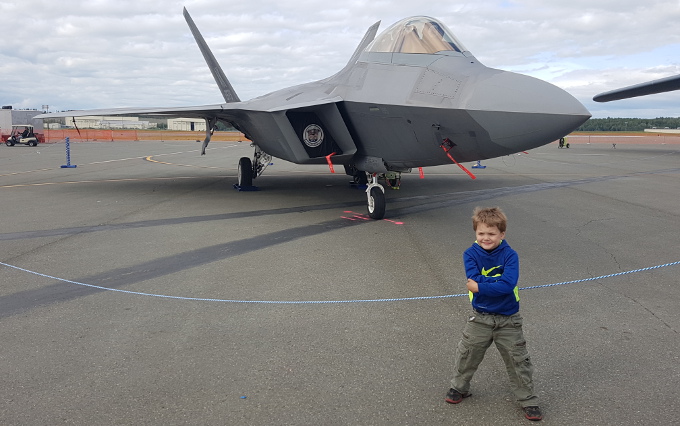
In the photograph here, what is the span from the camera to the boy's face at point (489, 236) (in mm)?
2895

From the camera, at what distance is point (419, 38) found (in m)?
7.77

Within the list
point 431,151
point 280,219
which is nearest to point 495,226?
point 431,151

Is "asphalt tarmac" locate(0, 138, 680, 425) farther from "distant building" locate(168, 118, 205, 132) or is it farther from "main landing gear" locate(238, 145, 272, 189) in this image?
"distant building" locate(168, 118, 205, 132)

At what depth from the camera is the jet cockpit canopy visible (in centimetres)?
759

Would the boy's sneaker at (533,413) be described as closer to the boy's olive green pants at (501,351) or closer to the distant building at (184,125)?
the boy's olive green pants at (501,351)

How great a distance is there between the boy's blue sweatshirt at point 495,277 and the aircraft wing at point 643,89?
35.7 feet

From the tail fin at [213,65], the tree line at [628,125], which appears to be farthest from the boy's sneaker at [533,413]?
the tree line at [628,125]

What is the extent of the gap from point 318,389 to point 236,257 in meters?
3.41

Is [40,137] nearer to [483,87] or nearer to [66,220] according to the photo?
[66,220]

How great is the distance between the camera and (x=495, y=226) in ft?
9.48

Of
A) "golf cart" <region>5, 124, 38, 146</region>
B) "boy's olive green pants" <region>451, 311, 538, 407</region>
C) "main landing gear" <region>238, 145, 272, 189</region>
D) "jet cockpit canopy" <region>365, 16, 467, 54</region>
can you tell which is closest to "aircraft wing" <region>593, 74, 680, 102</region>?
"jet cockpit canopy" <region>365, 16, 467, 54</region>

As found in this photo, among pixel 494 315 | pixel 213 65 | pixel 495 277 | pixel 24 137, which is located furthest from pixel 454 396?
pixel 24 137

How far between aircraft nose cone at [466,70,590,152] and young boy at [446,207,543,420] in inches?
132

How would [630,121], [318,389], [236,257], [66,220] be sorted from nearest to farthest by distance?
[318,389]
[236,257]
[66,220]
[630,121]
